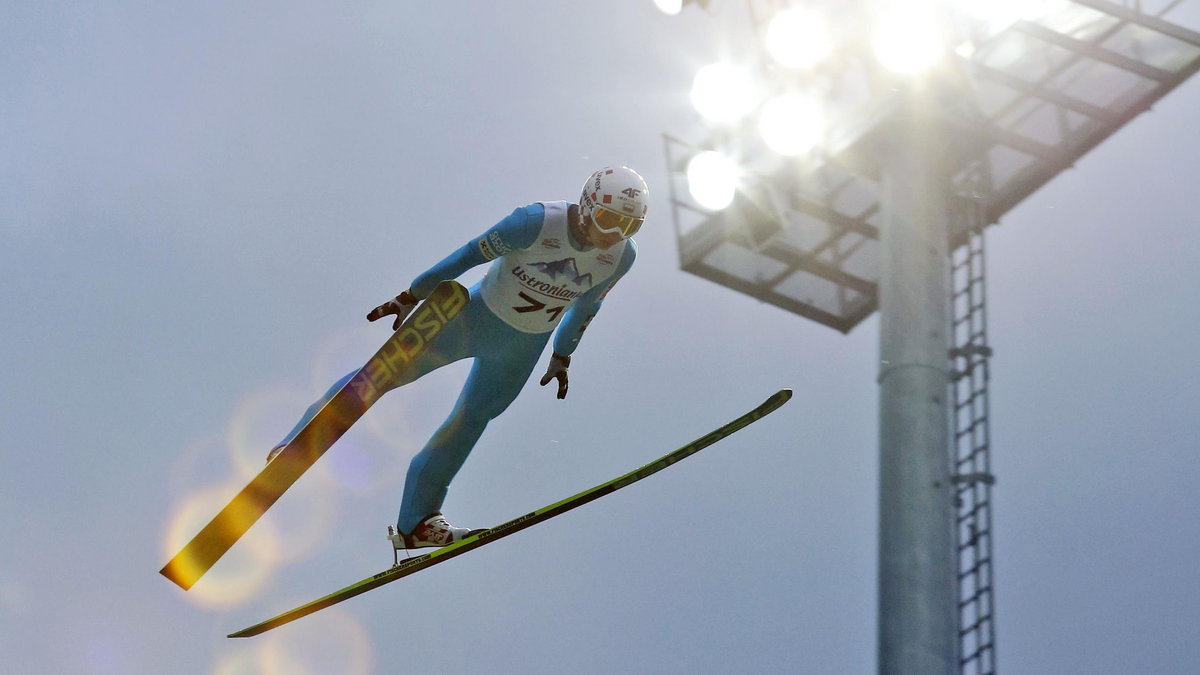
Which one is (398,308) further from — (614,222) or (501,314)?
(614,222)

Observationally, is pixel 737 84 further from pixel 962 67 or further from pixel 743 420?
pixel 743 420

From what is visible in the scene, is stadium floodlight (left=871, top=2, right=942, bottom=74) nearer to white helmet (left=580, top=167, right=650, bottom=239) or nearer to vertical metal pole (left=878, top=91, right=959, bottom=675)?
vertical metal pole (left=878, top=91, right=959, bottom=675)

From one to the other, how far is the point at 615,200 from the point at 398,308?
136cm

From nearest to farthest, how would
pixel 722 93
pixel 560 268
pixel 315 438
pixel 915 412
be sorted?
pixel 560 268
pixel 315 438
pixel 915 412
pixel 722 93

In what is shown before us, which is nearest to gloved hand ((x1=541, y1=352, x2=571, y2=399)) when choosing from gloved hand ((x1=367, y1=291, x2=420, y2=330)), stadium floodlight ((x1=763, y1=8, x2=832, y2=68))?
gloved hand ((x1=367, y1=291, x2=420, y2=330))

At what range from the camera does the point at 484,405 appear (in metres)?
9.14

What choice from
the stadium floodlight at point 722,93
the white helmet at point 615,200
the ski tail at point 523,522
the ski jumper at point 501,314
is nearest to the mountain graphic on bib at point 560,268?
the ski jumper at point 501,314

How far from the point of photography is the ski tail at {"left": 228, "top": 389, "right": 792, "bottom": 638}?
30.7 feet

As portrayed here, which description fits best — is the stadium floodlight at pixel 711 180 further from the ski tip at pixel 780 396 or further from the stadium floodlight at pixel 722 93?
the ski tip at pixel 780 396

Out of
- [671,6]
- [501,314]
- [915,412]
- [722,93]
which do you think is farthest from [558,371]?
[722,93]

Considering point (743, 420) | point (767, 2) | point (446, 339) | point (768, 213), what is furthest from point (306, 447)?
point (767, 2)

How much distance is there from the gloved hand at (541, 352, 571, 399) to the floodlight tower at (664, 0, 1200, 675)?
189 inches

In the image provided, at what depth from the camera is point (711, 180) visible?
16891 millimetres

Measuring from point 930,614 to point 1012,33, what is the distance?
6.06 m
